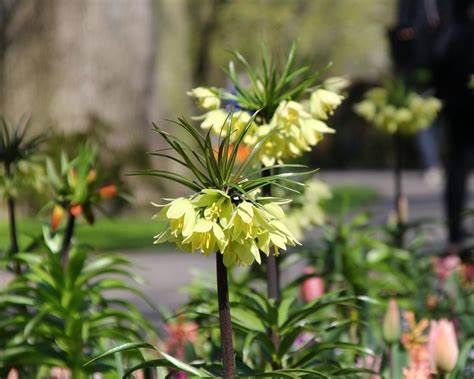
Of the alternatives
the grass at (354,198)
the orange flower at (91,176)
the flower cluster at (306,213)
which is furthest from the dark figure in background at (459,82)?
the grass at (354,198)

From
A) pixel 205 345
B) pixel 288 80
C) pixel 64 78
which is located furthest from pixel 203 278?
pixel 64 78

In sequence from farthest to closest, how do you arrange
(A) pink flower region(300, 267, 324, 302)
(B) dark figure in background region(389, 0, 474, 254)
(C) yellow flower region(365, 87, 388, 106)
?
(B) dark figure in background region(389, 0, 474, 254) → (C) yellow flower region(365, 87, 388, 106) → (A) pink flower region(300, 267, 324, 302)

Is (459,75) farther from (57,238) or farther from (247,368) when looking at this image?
(247,368)

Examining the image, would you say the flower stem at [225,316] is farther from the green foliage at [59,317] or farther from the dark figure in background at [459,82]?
the dark figure in background at [459,82]

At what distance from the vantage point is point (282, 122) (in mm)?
2811

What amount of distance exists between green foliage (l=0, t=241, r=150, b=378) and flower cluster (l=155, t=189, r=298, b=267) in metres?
0.91

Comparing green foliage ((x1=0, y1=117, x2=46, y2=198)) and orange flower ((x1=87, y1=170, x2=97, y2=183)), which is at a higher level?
green foliage ((x1=0, y1=117, x2=46, y2=198))

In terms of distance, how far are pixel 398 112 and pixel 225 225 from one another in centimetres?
340

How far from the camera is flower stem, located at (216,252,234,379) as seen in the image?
6.77ft

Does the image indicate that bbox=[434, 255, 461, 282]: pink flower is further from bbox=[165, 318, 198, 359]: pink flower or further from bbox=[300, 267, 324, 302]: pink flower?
bbox=[165, 318, 198, 359]: pink flower

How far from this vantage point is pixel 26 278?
3.19 m

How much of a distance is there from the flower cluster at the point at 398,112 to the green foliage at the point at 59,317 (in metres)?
2.20

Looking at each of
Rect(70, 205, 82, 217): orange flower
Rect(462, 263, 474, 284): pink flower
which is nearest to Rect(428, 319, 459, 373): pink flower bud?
Rect(70, 205, 82, 217): orange flower

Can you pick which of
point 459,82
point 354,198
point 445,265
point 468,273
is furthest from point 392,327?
point 354,198
